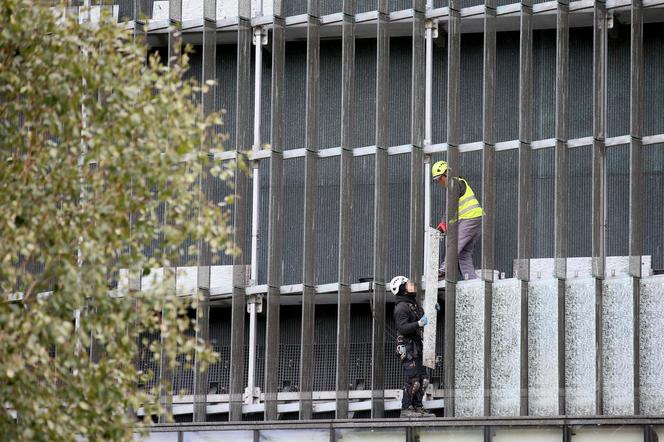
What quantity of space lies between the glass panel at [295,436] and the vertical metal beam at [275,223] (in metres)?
1.19

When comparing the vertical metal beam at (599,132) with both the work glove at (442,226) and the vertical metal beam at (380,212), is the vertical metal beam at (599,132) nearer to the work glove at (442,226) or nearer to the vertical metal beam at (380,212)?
the work glove at (442,226)

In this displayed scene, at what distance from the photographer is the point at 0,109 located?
1512 cm

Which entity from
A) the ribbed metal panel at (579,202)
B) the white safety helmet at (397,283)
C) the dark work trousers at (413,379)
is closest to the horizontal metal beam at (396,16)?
the ribbed metal panel at (579,202)

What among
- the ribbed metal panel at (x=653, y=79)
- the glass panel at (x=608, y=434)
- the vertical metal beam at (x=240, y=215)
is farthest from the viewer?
the vertical metal beam at (x=240, y=215)

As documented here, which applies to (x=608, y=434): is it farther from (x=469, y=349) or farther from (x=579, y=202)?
(x=579, y=202)

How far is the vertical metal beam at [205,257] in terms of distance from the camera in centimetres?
2444

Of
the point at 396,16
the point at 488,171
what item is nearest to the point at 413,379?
the point at 488,171

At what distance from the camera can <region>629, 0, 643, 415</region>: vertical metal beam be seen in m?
22.2

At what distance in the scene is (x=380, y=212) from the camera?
78.7ft

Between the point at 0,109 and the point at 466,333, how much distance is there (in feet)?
32.0

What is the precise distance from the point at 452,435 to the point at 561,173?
4072 millimetres

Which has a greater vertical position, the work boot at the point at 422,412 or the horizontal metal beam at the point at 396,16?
the horizontal metal beam at the point at 396,16

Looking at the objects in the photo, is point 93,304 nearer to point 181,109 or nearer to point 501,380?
point 181,109

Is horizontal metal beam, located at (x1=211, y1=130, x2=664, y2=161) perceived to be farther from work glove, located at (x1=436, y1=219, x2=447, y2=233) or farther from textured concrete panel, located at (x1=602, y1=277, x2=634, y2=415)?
textured concrete panel, located at (x1=602, y1=277, x2=634, y2=415)
